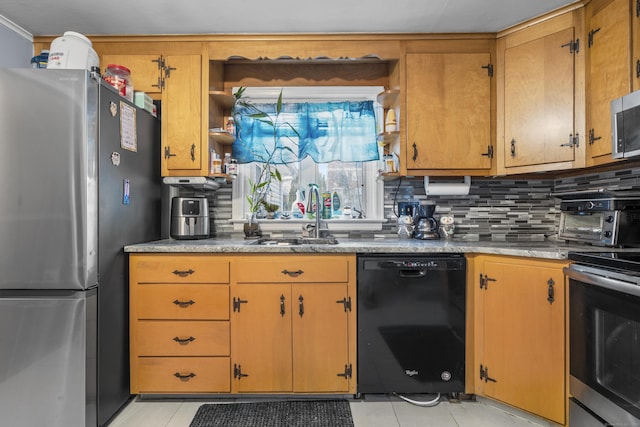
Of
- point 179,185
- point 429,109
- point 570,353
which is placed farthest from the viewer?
point 179,185

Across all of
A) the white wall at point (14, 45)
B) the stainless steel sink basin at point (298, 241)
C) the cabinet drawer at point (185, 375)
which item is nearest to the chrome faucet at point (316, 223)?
the stainless steel sink basin at point (298, 241)

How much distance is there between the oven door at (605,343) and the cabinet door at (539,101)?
85cm

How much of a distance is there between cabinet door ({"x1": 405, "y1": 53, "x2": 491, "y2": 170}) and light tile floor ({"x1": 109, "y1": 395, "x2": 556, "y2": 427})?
4.85ft

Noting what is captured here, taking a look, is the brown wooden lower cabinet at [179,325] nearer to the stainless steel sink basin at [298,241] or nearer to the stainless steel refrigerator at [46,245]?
the stainless steel refrigerator at [46,245]

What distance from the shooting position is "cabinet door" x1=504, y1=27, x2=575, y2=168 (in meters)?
2.07

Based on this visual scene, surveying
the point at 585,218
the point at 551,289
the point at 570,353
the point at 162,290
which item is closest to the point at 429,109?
the point at 585,218

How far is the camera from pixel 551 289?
1.76 m

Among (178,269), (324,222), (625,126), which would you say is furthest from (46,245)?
(625,126)

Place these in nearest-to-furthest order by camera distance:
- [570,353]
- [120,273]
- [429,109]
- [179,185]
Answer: [570,353], [120,273], [429,109], [179,185]

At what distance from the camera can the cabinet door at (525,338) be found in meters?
1.75

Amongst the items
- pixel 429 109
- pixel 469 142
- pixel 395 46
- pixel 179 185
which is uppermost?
pixel 395 46

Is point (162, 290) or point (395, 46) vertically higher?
point (395, 46)

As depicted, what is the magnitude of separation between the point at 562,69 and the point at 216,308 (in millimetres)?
2474

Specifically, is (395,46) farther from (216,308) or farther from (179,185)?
(216,308)
